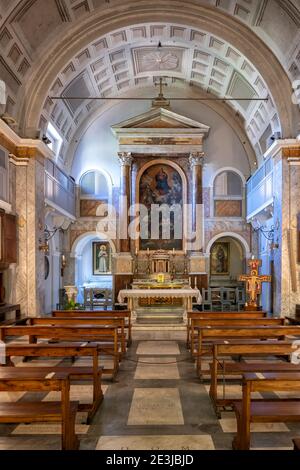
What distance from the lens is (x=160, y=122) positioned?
19.0 meters

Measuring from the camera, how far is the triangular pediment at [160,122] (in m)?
18.8

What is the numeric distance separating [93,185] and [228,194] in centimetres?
611

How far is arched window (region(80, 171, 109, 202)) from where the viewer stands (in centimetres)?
1983

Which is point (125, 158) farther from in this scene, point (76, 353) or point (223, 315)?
point (76, 353)

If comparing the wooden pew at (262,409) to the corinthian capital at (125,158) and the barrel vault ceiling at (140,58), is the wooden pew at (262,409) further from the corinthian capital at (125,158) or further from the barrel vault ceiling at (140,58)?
the corinthian capital at (125,158)

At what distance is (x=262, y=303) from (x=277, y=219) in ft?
16.5

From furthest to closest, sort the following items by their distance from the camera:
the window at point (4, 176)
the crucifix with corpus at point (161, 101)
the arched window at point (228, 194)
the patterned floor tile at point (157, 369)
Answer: the arched window at point (228, 194), the crucifix with corpus at point (161, 101), the window at point (4, 176), the patterned floor tile at point (157, 369)

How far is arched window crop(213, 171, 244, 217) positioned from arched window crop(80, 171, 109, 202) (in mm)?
5004

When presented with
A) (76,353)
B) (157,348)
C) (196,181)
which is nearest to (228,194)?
(196,181)

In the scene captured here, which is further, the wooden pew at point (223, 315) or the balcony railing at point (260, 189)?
the balcony railing at point (260, 189)

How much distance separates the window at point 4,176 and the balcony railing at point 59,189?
91.0 inches

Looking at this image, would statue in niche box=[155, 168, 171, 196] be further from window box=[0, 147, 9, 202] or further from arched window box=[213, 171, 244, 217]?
window box=[0, 147, 9, 202]

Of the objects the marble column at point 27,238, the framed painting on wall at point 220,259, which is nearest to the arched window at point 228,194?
the framed painting on wall at point 220,259

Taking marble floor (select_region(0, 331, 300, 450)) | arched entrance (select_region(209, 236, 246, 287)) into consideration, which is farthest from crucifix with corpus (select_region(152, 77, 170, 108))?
marble floor (select_region(0, 331, 300, 450))
